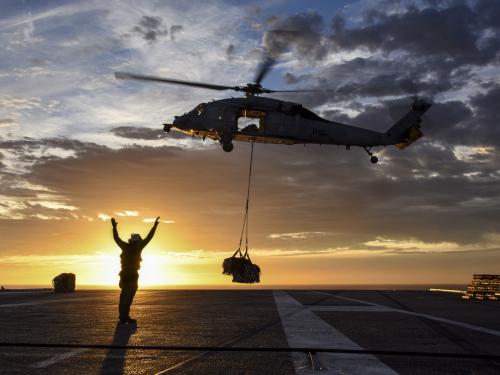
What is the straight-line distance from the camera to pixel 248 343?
951 centimetres

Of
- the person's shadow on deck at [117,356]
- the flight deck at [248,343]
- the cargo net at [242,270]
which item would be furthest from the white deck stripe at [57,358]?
the cargo net at [242,270]

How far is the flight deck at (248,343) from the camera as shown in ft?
23.8

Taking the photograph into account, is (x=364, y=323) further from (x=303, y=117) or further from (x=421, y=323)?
(x=303, y=117)

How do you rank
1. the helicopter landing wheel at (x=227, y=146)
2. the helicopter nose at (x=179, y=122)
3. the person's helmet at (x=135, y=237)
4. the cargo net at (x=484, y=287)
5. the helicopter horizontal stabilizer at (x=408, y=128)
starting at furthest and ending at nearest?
the helicopter horizontal stabilizer at (x=408, y=128) < the helicopter nose at (x=179, y=122) < the helicopter landing wheel at (x=227, y=146) < the cargo net at (x=484, y=287) < the person's helmet at (x=135, y=237)

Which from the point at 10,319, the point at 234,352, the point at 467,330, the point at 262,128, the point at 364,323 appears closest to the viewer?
the point at 234,352

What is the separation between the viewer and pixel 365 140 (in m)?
30.2

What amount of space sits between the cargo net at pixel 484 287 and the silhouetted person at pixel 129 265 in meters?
20.6

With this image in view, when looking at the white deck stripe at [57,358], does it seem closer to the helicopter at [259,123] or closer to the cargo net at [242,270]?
the cargo net at [242,270]

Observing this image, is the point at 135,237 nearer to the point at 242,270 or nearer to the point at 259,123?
the point at 242,270

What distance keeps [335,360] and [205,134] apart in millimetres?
21862

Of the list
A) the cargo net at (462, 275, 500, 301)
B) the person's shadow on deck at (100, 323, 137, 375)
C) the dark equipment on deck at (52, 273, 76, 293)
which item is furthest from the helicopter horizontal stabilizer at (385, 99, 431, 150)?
the person's shadow on deck at (100, 323, 137, 375)

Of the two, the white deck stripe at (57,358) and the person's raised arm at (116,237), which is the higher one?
the person's raised arm at (116,237)

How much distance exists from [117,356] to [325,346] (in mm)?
3463


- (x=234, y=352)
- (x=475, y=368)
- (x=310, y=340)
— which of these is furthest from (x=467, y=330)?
(x=234, y=352)
